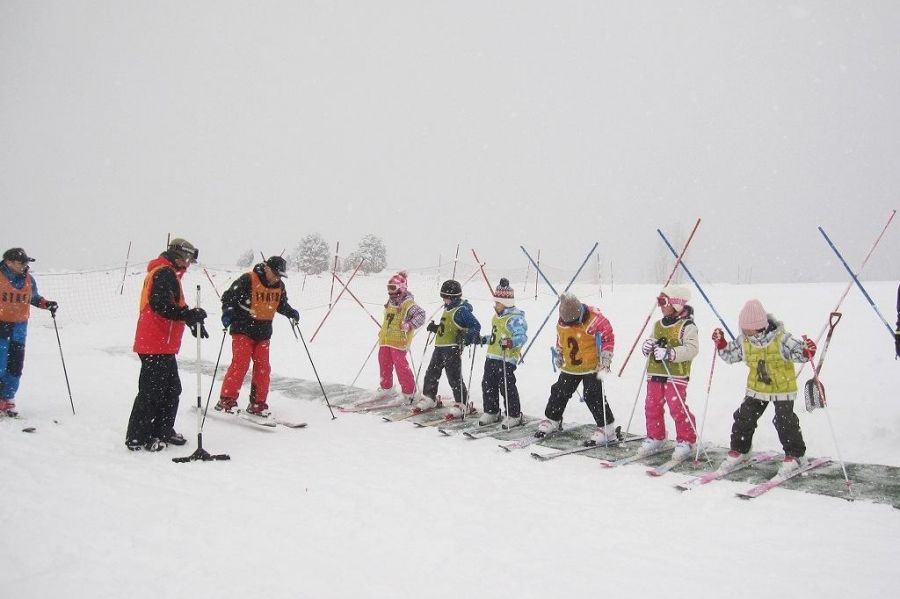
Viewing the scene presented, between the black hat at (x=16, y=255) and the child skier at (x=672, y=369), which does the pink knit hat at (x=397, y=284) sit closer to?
the child skier at (x=672, y=369)

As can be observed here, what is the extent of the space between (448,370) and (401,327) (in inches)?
38.2

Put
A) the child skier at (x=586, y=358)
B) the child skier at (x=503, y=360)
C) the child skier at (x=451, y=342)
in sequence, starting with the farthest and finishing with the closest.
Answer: the child skier at (x=451, y=342)
the child skier at (x=503, y=360)
the child skier at (x=586, y=358)

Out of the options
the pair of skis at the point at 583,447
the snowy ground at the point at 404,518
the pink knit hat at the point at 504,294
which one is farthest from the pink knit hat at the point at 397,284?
the pair of skis at the point at 583,447

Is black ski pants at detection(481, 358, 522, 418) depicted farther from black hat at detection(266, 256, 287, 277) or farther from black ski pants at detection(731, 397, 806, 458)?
black hat at detection(266, 256, 287, 277)

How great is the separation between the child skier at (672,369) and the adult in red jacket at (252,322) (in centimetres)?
433

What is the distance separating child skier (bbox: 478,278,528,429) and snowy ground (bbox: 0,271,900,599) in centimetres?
91

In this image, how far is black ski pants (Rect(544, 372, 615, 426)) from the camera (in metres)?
5.65

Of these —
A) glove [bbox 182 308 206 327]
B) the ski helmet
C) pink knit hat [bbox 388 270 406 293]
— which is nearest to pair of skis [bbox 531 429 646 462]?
the ski helmet

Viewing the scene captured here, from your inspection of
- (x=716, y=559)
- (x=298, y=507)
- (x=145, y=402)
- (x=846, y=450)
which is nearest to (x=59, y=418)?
(x=145, y=402)

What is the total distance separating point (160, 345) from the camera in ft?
16.1

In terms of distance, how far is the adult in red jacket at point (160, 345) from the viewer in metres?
4.80

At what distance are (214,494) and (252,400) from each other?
2.68 metres

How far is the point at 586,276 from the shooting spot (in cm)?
3581

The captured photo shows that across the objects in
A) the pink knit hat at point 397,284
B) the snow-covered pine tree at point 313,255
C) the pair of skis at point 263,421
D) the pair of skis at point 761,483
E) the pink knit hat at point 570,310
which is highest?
the snow-covered pine tree at point 313,255
